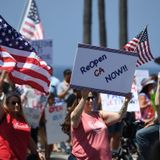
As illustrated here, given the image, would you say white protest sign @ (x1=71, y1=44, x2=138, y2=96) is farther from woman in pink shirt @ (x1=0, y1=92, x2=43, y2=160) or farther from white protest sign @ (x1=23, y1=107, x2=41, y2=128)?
white protest sign @ (x1=23, y1=107, x2=41, y2=128)

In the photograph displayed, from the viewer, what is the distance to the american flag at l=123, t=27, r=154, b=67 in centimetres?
1057

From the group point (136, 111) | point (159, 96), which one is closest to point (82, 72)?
point (159, 96)

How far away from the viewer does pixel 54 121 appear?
15016mm

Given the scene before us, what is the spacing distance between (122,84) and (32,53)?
1.47 meters

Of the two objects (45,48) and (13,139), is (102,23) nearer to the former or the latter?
(45,48)

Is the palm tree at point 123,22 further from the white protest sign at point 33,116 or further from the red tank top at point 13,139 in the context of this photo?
the red tank top at point 13,139

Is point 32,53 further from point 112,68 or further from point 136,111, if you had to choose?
point 136,111

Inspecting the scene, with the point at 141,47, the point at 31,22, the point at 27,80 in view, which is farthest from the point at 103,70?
the point at 31,22

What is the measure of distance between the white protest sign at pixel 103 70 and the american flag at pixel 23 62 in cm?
114

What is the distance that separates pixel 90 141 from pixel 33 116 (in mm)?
5797

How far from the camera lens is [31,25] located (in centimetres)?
1784

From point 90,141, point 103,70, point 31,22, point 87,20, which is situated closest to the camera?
point 90,141

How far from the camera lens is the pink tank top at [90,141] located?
855cm

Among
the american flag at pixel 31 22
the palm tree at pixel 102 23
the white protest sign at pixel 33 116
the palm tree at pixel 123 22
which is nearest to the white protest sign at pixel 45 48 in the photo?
the american flag at pixel 31 22
